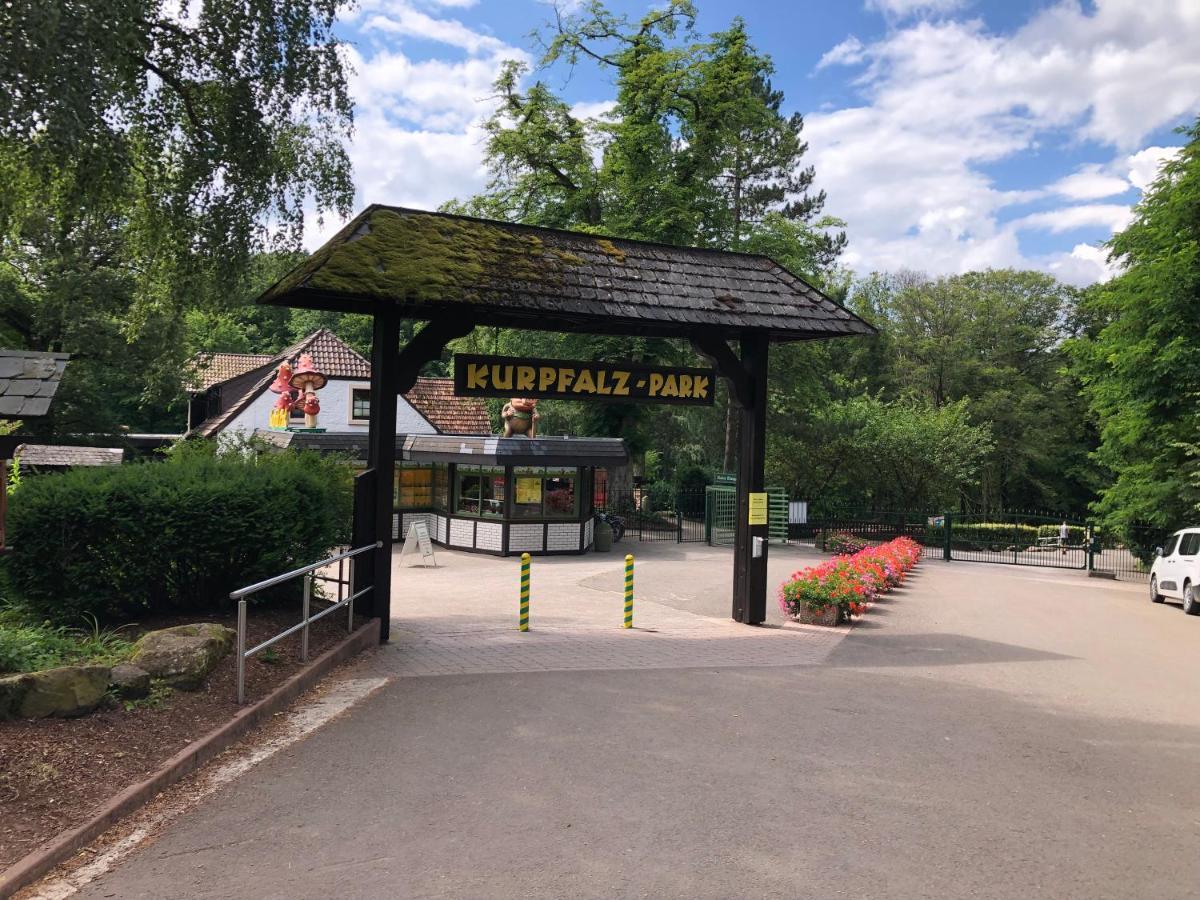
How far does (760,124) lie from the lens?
31.4 metres

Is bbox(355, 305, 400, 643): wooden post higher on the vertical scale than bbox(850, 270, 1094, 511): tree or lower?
lower

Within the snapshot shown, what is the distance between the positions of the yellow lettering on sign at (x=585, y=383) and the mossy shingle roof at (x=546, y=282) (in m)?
0.58

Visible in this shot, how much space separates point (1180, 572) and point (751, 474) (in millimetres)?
10748

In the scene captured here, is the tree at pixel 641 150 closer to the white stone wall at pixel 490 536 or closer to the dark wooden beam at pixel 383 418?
the white stone wall at pixel 490 536

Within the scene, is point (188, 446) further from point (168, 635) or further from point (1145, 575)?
point (1145, 575)

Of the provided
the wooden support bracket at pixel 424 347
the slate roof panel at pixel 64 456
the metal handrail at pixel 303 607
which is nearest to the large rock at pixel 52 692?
the metal handrail at pixel 303 607

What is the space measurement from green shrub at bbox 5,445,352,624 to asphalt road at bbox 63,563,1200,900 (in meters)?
1.72

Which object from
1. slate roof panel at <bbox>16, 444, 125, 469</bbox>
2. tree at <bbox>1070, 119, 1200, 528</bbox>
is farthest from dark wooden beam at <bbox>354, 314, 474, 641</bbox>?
tree at <bbox>1070, 119, 1200, 528</bbox>

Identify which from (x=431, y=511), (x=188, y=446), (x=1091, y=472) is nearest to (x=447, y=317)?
(x=188, y=446)

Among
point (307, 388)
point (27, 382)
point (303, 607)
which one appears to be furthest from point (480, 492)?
point (27, 382)

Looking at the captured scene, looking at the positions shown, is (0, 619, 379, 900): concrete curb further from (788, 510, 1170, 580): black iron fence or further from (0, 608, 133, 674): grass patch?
(788, 510, 1170, 580): black iron fence

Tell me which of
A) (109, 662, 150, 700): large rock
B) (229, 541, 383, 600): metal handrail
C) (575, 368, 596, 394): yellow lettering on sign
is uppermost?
(575, 368, 596, 394): yellow lettering on sign

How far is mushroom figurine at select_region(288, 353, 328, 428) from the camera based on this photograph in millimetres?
29125

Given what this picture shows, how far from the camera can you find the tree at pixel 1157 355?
20.6 m
